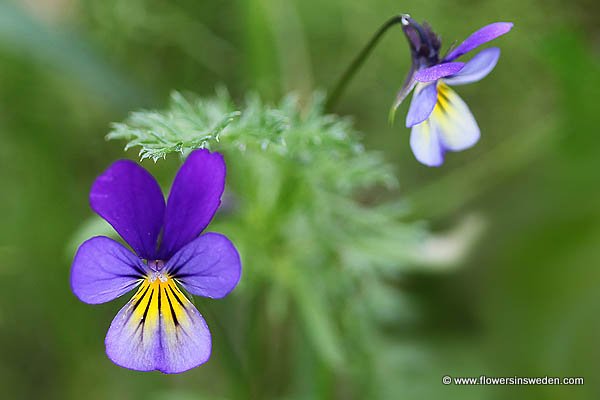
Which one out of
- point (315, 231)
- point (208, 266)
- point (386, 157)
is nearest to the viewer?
point (208, 266)

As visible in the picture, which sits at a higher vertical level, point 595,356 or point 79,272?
point 595,356

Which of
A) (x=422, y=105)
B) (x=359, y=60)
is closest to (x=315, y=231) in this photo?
(x=359, y=60)

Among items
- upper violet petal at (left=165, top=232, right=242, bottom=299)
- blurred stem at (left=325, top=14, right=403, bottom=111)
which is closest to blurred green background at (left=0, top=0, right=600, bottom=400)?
blurred stem at (left=325, top=14, right=403, bottom=111)

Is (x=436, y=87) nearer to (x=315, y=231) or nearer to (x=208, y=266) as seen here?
(x=208, y=266)

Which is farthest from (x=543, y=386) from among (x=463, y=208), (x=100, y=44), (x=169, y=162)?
(x=100, y=44)

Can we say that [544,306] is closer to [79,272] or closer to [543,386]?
[543,386]
